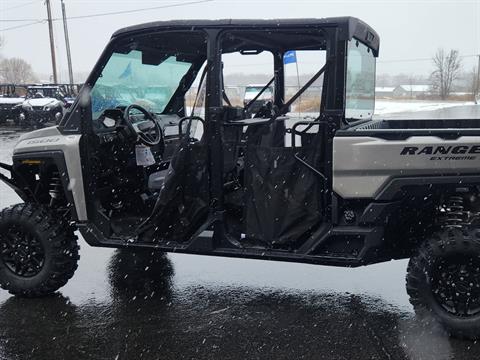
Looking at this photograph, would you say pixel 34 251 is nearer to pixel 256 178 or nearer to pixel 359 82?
pixel 256 178

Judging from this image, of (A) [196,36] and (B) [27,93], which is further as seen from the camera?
(B) [27,93]

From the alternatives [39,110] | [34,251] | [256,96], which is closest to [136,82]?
[256,96]

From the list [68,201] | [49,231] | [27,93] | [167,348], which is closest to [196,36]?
[68,201]

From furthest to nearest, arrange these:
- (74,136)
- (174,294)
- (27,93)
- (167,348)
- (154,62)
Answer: (27,93)
(154,62)
(174,294)
(74,136)
(167,348)

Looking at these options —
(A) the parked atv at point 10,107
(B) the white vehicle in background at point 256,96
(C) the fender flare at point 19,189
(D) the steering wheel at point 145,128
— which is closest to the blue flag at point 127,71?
(D) the steering wheel at point 145,128

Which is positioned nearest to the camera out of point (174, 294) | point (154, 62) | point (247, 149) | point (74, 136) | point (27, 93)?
point (247, 149)

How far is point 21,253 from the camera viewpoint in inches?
165

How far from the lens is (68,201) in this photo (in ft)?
13.3

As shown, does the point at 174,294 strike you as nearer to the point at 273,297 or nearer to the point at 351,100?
the point at 273,297

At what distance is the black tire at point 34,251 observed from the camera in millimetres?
4070

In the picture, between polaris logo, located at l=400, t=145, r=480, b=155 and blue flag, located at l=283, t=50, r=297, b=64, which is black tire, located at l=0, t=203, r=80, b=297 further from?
polaris logo, located at l=400, t=145, r=480, b=155

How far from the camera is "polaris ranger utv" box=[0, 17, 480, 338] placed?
330 cm

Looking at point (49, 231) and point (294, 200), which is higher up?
point (294, 200)

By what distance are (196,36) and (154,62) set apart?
0.82 metres
